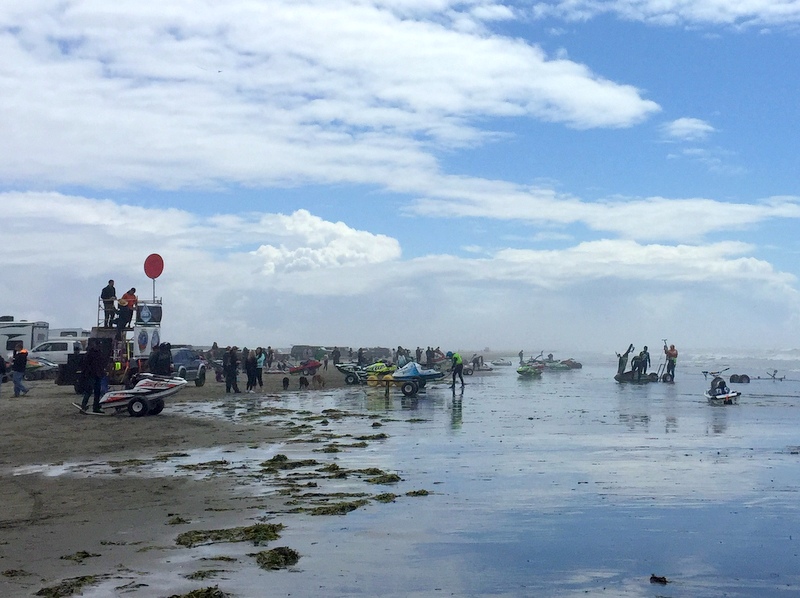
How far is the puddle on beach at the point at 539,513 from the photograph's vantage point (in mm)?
8383

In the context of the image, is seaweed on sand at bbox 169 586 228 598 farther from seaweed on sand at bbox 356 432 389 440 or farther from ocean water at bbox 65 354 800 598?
seaweed on sand at bbox 356 432 389 440

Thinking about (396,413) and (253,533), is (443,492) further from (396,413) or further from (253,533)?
(396,413)

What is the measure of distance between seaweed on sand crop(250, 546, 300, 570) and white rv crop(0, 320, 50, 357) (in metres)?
46.0

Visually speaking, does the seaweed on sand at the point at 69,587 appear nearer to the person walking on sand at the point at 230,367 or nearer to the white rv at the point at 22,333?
the person walking on sand at the point at 230,367

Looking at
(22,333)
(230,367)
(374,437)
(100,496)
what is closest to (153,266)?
(230,367)

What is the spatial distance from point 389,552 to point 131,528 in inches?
128

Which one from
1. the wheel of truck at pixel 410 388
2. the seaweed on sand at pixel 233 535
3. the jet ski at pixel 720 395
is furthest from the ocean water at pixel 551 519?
the wheel of truck at pixel 410 388

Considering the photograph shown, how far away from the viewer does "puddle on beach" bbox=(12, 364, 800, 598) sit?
838cm

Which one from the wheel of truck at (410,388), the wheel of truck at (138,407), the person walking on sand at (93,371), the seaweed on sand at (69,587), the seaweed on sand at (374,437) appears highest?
the person walking on sand at (93,371)

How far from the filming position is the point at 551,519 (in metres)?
11.2

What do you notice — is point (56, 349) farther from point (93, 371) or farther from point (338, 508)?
point (338, 508)

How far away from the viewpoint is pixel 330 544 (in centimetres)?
977

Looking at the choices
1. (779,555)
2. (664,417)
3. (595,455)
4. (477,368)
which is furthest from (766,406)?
(477,368)

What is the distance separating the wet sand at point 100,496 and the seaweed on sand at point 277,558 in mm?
1001
